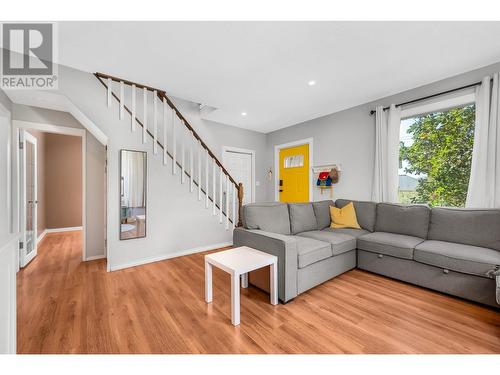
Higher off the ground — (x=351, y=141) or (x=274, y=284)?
(x=351, y=141)

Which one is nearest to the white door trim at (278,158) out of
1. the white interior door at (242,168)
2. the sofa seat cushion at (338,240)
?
the white interior door at (242,168)

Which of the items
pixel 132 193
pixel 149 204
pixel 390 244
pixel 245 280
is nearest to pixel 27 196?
pixel 132 193

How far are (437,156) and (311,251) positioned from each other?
237 cm

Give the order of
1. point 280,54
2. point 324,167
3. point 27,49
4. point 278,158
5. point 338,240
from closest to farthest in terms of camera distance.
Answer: point 27,49, point 280,54, point 338,240, point 324,167, point 278,158

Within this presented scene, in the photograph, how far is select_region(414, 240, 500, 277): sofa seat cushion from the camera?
1.97m

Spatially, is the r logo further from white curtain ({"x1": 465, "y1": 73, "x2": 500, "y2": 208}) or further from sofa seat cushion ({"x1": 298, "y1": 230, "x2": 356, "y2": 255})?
white curtain ({"x1": 465, "y1": 73, "x2": 500, "y2": 208})

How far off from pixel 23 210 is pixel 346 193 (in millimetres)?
4853

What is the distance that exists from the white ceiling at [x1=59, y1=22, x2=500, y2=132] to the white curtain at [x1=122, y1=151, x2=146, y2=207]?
1.04m

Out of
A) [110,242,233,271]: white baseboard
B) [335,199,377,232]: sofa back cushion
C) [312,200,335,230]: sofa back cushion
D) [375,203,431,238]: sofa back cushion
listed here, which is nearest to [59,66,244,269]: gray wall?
[110,242,233,271]: white baseboard

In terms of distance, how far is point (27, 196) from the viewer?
3174 mm

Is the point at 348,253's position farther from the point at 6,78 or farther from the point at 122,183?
the point at 6,78

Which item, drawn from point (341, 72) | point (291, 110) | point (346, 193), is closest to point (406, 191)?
point (346, 193)

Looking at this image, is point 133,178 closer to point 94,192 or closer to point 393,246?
point 94,192
